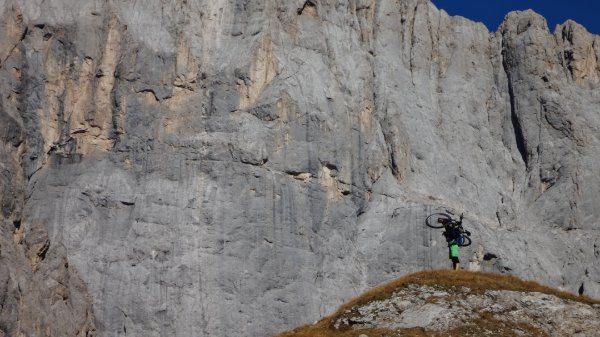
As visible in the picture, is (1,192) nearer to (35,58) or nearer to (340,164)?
(35,58)

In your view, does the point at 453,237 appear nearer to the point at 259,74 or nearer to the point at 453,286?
the point at 453,286

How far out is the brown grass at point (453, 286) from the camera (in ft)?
142

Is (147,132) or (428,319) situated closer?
(428,319)

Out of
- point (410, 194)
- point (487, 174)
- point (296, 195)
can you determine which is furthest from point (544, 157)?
point (296, 195)

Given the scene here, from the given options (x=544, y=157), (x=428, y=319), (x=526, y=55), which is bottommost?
(x=428, y=319)

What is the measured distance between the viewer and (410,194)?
85438mm

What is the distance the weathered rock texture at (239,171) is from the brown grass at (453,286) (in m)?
24.8

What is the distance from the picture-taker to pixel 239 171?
7856 centimetres

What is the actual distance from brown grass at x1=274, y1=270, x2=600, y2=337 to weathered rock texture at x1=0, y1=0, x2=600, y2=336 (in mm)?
24808

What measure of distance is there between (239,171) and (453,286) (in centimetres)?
3333

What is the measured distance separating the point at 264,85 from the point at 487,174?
62.9 feet

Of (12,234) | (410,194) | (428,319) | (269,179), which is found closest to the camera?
(428,319)

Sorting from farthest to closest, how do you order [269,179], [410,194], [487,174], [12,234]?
[487,174], [410,194], [269,179], [12,234]

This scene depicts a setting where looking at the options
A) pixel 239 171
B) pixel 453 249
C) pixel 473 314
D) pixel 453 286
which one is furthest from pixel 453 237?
pixel 239 171
